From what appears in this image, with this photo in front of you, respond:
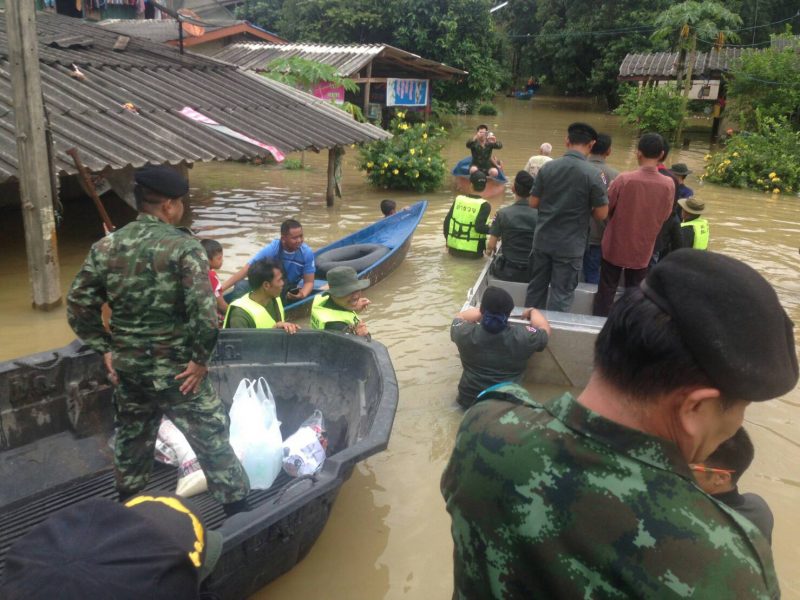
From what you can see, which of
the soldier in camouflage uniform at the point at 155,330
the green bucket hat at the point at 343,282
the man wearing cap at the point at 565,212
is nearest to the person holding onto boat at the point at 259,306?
the green bucket hat at the point at 343,282

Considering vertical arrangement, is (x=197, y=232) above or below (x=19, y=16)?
below

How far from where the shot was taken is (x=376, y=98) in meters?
20.0

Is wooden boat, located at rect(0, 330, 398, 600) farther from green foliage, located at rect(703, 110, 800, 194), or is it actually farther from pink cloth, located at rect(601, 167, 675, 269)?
green foliage, located at rect(703, 110, 800, 194)

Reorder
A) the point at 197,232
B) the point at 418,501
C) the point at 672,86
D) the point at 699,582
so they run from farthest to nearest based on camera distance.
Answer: the point at 672,86, the point at 197,232, the point at 418,501, the point at 699,582

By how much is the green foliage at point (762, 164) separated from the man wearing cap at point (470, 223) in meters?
9.77

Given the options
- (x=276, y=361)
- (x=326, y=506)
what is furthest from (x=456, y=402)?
(x=326, y=506)

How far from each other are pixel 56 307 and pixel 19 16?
2.85m

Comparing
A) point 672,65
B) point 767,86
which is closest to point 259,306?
point 767,86

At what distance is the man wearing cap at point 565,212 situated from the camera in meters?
5.20

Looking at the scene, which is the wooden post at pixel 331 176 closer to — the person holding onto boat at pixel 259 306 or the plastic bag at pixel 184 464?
the person holding onto boat at pixel 259 306

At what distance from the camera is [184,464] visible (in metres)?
3.85

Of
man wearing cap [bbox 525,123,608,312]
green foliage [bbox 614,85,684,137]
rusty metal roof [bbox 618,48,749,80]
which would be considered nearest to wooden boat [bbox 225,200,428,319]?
man wearing cap [bbox 525,123,608,312]

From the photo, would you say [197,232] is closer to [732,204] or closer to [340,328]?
[340,328]

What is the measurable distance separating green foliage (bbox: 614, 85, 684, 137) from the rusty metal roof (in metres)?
4.22
